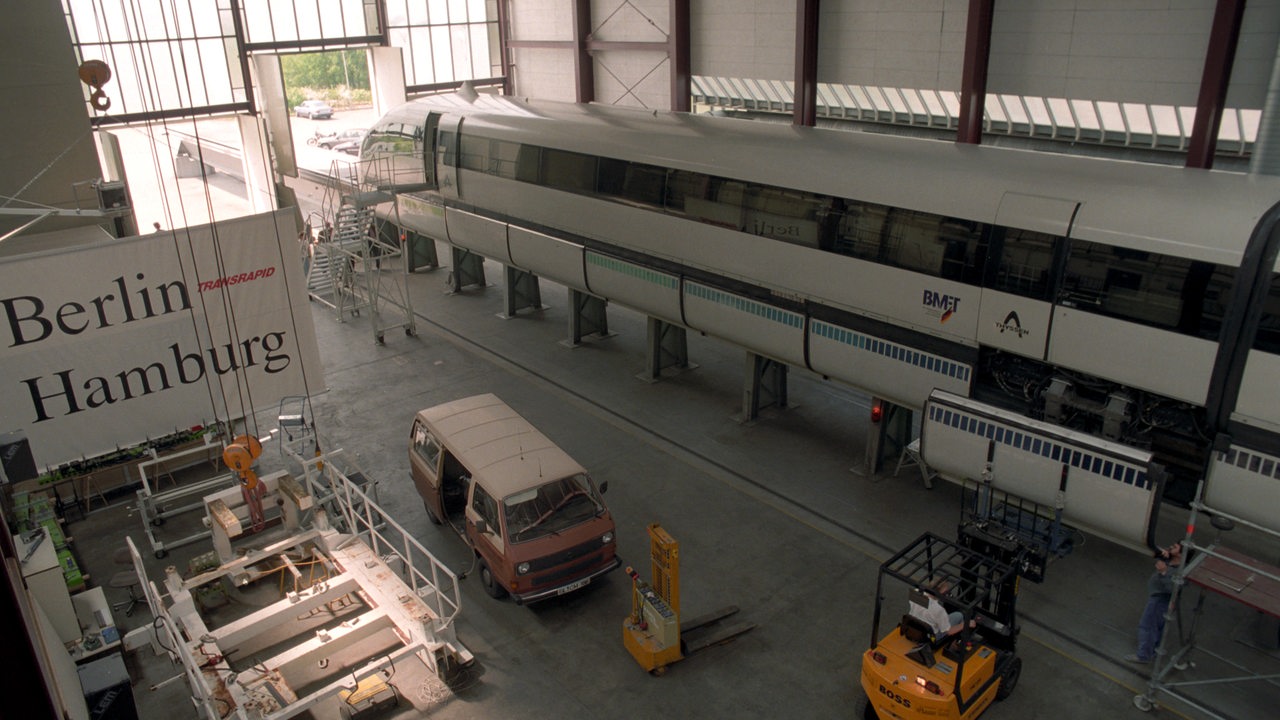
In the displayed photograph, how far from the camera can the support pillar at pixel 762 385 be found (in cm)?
1583

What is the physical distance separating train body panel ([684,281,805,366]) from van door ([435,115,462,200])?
8218mm

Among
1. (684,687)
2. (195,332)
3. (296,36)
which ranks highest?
(296,36)

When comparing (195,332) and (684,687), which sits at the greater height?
(195,332)

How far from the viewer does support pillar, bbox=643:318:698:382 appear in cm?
1775

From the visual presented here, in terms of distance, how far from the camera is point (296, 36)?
26875 mm

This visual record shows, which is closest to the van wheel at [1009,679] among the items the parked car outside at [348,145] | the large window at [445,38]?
the large window at [445,38]

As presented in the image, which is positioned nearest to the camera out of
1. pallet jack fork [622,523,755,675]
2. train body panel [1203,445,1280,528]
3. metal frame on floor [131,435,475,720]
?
train body panel [1203,445,1280,528]

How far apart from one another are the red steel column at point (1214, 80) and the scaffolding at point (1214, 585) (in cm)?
580

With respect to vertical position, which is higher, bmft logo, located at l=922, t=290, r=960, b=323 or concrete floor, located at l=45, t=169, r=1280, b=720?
bmft logo, located at l=922, t=290, r=960, b=323

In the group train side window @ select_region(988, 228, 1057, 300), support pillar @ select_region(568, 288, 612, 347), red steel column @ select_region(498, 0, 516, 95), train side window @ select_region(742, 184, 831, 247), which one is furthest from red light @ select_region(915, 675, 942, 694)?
red steel column @ select_region(498, 0, 516, 95)

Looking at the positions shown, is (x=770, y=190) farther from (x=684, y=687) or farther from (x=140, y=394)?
(x=140, y=394)

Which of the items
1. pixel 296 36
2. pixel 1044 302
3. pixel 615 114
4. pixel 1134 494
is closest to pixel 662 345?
pixel 615 114

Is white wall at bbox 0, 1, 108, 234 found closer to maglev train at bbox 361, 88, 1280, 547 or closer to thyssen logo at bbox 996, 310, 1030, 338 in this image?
maglev train at bbox 361, 88, 1280, 547

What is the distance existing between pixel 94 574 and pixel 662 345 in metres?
10.7
